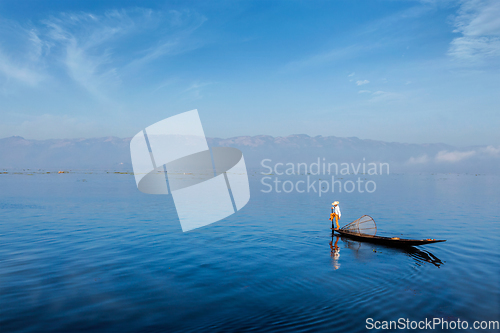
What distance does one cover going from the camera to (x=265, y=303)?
1569 centimetres

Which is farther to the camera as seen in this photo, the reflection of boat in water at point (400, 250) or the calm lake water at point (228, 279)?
the reflection of boat in water at point (400, 250)

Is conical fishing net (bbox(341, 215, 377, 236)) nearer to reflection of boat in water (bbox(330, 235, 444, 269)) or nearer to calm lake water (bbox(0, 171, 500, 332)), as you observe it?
reflection of boat in water (bbox(330, 235, 444, 269))

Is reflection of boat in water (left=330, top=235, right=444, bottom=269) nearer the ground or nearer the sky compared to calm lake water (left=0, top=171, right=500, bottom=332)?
nearer the ground

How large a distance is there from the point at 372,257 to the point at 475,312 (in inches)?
411

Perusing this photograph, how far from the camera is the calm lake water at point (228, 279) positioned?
45.6 ft

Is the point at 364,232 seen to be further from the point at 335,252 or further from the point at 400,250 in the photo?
the point at 335,252

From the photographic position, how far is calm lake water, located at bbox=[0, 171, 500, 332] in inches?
547

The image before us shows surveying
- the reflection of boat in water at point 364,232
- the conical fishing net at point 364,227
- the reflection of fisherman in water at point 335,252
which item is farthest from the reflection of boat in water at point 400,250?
the conical fishing net at point 364,227

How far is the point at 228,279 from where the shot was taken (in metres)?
19.2

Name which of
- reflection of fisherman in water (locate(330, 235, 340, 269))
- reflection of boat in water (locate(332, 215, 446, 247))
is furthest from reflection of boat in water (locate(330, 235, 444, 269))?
reflection of boat in water (locate(332, 215, 446, 247))

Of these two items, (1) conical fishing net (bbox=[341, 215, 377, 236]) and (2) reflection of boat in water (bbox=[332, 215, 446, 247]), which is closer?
(2) reflection of boat in water (bbox=[332, 215, 446, 247])

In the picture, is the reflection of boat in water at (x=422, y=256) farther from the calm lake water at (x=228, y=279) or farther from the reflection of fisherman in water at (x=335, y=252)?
the reflection of fisherman in water at (x=335, y=252)

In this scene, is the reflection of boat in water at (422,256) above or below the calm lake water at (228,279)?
below

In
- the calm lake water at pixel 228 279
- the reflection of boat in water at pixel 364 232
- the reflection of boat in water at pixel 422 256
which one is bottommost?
the reflection of boat in water at pixel 422 256
